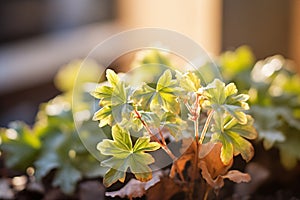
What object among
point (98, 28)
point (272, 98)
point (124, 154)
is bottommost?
point (98, 28)

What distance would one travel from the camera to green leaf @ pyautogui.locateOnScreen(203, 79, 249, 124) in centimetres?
49

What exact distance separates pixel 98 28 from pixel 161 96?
205cm

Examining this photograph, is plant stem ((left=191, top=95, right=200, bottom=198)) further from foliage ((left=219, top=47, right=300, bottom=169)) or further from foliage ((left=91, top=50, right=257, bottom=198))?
foliage ((left=219, top=47, right=300, bottom=169))

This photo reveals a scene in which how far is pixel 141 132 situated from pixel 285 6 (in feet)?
3.83

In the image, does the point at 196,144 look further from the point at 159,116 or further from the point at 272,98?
the point at 272,98

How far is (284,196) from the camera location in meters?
0.64

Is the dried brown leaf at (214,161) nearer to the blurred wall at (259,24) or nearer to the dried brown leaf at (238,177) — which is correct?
the dried brown leaf at (238,177)

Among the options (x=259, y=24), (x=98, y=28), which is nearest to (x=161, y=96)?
(x=259, y=24)

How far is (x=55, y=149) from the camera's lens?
0.68m

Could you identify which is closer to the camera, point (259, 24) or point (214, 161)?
point (214, 161)

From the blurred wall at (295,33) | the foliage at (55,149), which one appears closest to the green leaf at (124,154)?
the foliage at (55,149)

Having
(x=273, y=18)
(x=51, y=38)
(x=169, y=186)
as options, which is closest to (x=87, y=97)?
(x=169, y=186)

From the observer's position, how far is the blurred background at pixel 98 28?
1.62 meters

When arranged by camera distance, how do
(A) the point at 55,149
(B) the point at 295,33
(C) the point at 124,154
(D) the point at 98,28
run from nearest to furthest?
(C) the point at 124,154, (A) the point at 55,149, (B) the point at 295,33, (D) the point at 98,28
